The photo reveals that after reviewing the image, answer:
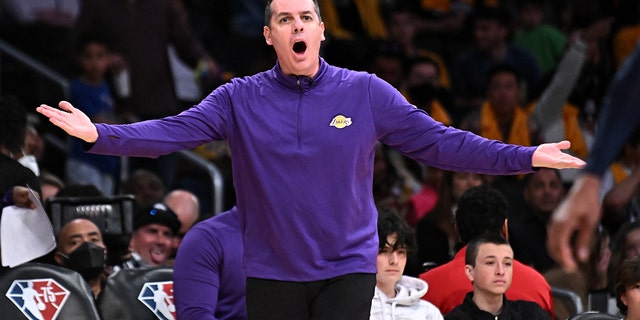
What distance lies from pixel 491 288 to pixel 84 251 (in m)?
2.04

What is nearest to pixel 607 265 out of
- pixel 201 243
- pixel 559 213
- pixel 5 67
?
pixel 201 243

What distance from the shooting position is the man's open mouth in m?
5.04

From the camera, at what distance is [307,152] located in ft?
16.0

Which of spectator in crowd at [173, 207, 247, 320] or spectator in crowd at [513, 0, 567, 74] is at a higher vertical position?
spectator in crowd at [513, 0, 567, 74]

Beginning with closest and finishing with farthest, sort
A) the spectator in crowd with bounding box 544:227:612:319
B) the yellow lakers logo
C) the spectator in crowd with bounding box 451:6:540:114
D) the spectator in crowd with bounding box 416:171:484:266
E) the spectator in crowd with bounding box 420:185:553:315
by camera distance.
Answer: the yellow lakers logo, the spectator in crowd with bounding box 420:185:553:315, the spectator in crowd with bounding box 544:227:612:319, the spectator in crowd with bounding box 416:171:484:266, the spectator in crowd with bounding box 451:6:540:114

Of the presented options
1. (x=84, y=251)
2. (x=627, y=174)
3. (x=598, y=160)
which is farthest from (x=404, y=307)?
(x=627, y=174)

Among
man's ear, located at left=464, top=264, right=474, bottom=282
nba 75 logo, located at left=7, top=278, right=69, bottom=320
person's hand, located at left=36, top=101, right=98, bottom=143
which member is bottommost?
nba 75 logo, located at left=7, top=278, right=69, bottom=320

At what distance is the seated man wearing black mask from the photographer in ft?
22.0

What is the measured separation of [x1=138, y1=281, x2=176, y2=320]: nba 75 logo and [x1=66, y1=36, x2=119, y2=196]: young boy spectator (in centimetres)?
348

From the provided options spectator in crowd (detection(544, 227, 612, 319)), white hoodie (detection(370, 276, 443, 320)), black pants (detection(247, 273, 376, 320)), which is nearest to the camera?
black pants (detection(247, 273, 376, 320))

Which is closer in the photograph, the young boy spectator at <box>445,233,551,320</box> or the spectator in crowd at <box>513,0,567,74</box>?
the young boy spectator at <box>445,233,551,320</box>

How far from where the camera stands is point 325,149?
16.0 ft

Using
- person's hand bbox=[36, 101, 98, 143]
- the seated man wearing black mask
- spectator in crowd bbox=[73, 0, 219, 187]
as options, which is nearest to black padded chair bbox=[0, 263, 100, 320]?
the seated man wearing black mask

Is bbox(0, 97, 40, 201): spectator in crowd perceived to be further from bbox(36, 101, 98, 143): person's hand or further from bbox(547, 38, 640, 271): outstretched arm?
bbox(547, 38, 640, 271): outstretched arm
